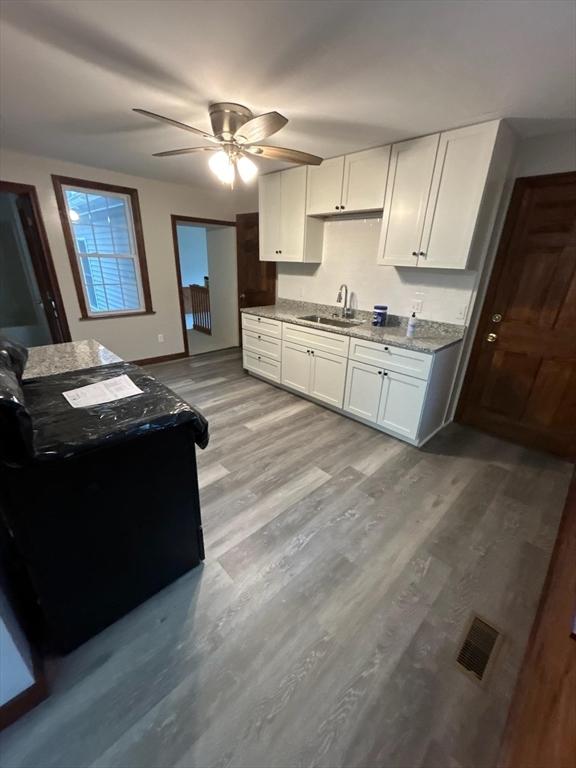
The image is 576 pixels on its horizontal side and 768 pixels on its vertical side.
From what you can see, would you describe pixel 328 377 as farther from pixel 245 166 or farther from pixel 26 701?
pixel 26 701

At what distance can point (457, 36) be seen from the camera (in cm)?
131

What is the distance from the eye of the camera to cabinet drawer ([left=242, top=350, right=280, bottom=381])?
378 cm

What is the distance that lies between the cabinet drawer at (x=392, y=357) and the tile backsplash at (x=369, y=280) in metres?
0.63

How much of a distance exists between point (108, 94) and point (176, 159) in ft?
4.38

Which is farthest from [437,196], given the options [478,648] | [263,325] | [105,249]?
[105,249]

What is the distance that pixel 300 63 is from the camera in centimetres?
154

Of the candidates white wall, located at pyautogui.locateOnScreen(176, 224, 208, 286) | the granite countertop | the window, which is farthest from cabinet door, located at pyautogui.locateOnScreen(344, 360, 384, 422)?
white wall, located at pyautogui.locateOnScreen(176, 224, 208, 286)

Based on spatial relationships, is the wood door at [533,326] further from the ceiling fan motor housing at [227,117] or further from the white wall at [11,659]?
the white wall at [11,659]

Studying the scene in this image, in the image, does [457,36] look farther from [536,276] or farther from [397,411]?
[397,411]

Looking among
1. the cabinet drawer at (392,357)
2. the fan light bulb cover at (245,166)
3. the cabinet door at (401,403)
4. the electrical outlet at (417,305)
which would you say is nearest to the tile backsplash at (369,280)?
the electrical outlet at (417,305)

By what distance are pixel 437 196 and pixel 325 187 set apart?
1.17 metres

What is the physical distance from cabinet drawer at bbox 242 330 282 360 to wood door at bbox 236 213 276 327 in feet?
3.56

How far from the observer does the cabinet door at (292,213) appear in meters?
3.28

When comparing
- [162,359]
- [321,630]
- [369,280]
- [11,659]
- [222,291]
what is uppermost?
[369,280]
